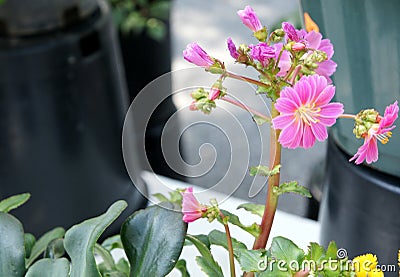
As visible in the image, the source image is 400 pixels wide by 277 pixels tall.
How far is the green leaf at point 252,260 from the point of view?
0.43 metres

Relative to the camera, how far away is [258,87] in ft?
1.40

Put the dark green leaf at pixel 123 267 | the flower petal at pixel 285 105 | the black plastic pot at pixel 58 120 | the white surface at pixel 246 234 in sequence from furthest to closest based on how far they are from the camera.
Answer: the black plastic pot at pixel 58 120 → the white surface at pixel 246 234 → the dark green leaf at pixel 123 267 → the flower petal at pixel 285 105

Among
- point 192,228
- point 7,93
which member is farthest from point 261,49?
point 7,93

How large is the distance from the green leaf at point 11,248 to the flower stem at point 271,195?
7.2 inches

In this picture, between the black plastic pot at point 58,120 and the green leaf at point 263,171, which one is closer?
the green leaf at point 263,171

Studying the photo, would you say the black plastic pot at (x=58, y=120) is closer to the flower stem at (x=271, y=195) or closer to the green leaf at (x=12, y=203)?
the green leaf at (x=12, y=203)

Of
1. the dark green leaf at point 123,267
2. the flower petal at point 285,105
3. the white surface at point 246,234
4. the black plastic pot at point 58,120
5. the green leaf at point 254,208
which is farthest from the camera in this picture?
the black plastic pot at point 58,120

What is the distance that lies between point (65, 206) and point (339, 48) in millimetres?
613

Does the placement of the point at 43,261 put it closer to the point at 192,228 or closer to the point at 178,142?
the point at 178,142

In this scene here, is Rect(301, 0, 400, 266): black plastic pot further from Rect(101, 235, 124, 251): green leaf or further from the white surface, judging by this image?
Rect(101, 235, 124, 251): green leaf

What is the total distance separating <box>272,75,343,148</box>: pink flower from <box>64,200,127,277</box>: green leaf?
0.17 meters

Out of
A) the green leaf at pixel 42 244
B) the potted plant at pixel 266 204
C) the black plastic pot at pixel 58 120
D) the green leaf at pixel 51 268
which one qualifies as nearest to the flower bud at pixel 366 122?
the potted plant at pixel 266 204

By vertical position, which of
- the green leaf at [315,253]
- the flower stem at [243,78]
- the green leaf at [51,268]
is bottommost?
the green leaf at [51,268]

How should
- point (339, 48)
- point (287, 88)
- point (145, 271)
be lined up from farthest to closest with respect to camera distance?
point (339, 48)
point (145, 271)
point (287, 88)
